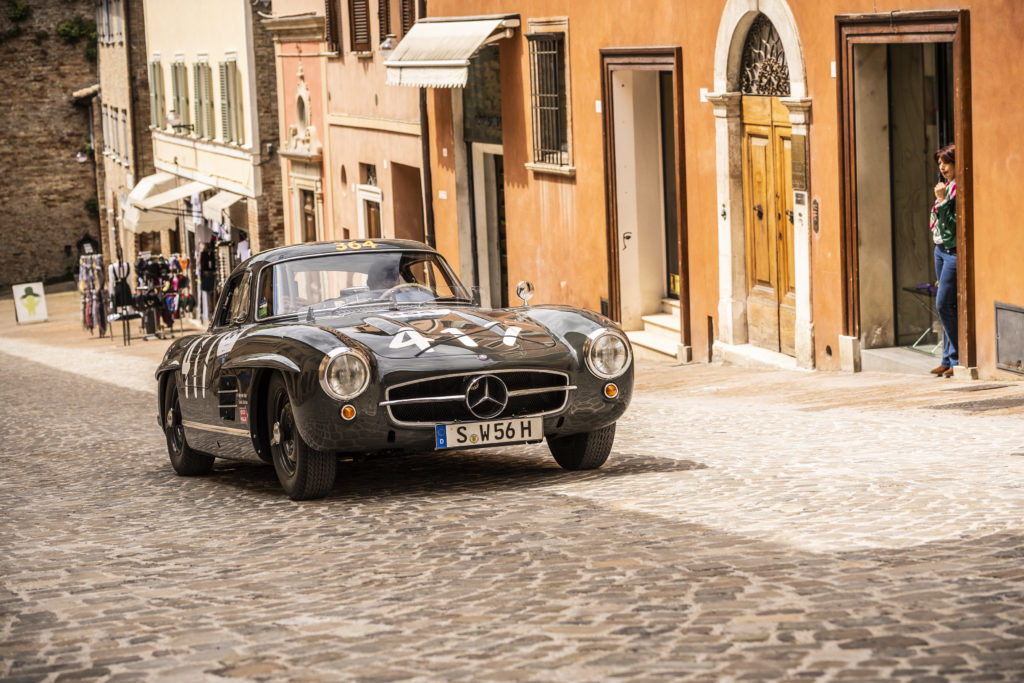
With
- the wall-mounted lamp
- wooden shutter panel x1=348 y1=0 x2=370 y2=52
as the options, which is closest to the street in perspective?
wooden shutter panel x1=348 y1=0 x2=370 y2=52

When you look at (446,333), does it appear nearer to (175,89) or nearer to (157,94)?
(175,89)

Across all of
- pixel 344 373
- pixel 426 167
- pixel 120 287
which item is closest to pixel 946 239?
pixel 344 373

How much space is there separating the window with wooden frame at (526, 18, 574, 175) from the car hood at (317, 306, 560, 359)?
445 inches

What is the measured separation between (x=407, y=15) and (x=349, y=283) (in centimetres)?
1691

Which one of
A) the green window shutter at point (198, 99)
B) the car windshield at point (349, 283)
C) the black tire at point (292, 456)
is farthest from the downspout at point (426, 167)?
the black tire at point (292, 456)

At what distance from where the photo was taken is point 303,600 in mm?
5969

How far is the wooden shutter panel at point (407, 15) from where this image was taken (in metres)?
25.6

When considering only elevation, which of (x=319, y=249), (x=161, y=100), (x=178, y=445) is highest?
(x=161, y=100)

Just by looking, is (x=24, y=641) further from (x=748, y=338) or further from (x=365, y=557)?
(x=748, y=338)

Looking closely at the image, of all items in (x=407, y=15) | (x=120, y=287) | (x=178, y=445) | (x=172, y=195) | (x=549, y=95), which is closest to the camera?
(x=178, y=445)

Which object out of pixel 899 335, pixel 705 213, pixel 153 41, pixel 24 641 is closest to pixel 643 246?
pixel 705 213

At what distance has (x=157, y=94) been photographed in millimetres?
46156

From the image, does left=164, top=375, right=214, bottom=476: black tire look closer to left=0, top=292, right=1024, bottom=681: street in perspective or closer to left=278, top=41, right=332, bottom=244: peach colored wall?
left=0, top=292, right=1024, bottom=681: street in perspective

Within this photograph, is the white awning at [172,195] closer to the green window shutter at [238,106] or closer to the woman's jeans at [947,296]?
A: the green window shutter at [238,106]
